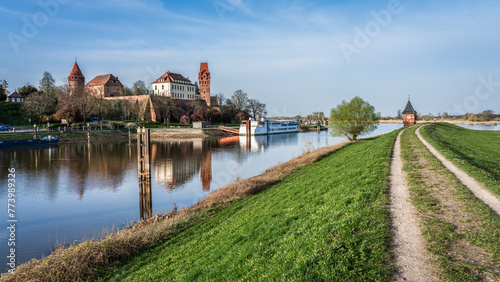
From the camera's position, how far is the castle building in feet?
336

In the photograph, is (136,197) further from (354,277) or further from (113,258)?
(354,277)

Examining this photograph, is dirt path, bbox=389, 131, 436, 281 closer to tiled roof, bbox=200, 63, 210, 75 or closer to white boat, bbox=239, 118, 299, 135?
white boat, bbox=239, 118, 299, 135

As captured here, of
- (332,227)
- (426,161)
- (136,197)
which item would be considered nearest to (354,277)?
(332,227)

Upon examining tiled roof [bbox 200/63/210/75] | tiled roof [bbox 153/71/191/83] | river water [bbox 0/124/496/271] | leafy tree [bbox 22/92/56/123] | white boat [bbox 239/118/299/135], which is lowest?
river water [bbox 0/124/496/271]

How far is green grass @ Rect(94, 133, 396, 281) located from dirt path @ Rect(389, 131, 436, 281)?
0.19 metres

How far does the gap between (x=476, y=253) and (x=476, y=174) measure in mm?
6644

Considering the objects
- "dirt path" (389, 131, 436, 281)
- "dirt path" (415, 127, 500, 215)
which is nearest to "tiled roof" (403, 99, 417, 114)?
"dirt path" (415, 127, 500, 215)

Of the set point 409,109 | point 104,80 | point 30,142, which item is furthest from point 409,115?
point 104,80

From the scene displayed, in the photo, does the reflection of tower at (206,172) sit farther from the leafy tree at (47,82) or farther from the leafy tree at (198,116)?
the leafy tree at (47,82)

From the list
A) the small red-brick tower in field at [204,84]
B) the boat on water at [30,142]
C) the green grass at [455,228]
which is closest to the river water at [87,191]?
the boat on water at [30,142]

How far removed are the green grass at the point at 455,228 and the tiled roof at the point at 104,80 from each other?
111 m

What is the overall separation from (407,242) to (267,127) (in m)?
81.3

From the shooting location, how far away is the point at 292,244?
21.5 feet

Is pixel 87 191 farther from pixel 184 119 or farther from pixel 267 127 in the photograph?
pixel 184 119
